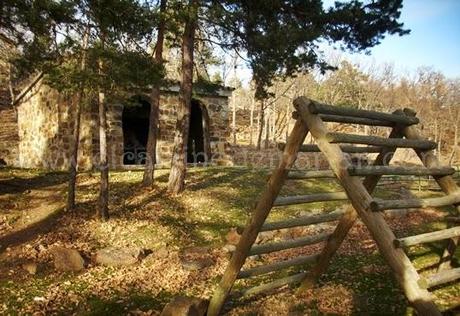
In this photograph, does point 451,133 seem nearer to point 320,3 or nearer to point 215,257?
point 320,3

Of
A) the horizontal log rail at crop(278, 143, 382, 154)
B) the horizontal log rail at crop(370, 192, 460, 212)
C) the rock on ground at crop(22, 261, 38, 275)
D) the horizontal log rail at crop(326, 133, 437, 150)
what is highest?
the horizontal log rail at crop(326, 133, 437, 150)

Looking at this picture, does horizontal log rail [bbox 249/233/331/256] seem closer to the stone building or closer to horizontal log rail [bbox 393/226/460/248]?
horizontal log rail [bbox 393/226/460/248]

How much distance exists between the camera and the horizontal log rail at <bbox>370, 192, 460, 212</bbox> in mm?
4061

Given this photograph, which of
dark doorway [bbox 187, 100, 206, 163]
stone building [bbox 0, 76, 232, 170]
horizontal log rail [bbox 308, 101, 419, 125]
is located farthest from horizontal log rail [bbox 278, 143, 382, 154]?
dark doorway [bbox 187, 100, 206, 163]

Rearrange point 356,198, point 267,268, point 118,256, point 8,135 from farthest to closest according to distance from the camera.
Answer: point 8,135, point 118,256, point 267,268, point 356,198

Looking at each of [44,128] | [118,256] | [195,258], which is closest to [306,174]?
[195,258]

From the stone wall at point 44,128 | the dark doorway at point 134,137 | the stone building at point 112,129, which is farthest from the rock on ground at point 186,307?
the dark doorway at point 134,137

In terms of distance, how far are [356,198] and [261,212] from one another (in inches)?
48.5

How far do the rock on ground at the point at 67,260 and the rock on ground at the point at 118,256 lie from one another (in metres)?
0.37

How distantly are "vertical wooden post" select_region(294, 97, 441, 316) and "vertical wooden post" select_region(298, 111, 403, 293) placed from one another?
1.34 meters

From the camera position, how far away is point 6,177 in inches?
537

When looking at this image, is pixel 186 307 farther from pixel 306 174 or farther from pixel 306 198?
pixel 306 174

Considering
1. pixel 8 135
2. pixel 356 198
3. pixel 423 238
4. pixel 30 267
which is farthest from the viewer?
pixel 8 135

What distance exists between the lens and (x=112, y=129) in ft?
57.1
